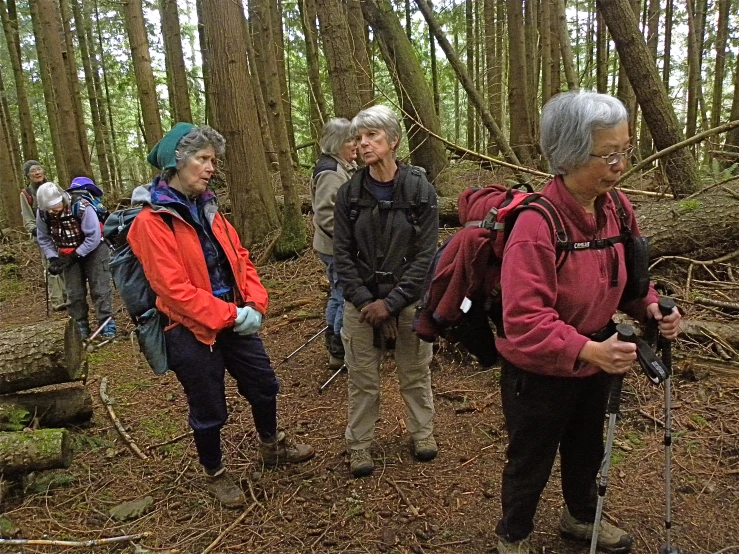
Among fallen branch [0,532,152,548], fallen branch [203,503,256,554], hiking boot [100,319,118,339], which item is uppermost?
hiking boot [100,319,118,339]

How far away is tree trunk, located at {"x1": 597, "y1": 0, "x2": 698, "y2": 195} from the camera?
17.7ft

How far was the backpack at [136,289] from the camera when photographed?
2.99 m

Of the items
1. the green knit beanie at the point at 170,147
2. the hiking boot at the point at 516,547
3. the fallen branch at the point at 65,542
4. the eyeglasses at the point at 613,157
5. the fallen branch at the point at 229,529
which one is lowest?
the fallen branch at the point at 229,529

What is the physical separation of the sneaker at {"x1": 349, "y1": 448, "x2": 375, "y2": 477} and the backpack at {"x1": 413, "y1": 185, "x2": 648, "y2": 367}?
140 cm

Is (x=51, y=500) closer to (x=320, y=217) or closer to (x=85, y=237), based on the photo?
(x=320, y=217)

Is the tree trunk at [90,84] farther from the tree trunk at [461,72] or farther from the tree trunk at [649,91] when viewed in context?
the tree trunk at [649,91]

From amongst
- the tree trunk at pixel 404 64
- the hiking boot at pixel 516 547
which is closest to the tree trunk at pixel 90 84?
the tree trunk at pixel 404 64

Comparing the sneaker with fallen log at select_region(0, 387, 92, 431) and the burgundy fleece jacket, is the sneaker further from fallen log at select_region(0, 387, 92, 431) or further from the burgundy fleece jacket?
fallen log at select_region(0, 387, 92, 431)

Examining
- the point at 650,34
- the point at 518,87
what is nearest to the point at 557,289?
the point at 518,87

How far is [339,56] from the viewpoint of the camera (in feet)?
17.2

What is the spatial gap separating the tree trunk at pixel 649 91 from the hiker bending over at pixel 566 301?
4071 millimetres

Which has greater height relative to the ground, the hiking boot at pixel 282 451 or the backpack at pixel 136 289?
the backpack at pixel 136 289

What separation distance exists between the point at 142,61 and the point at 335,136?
6.54 meters

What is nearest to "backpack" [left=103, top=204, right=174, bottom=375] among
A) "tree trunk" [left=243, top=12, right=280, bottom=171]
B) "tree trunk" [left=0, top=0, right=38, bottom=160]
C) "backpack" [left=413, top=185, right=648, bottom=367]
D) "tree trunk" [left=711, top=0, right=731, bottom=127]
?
"backpack" [left=413, top=185, right=648, bottom=367]
